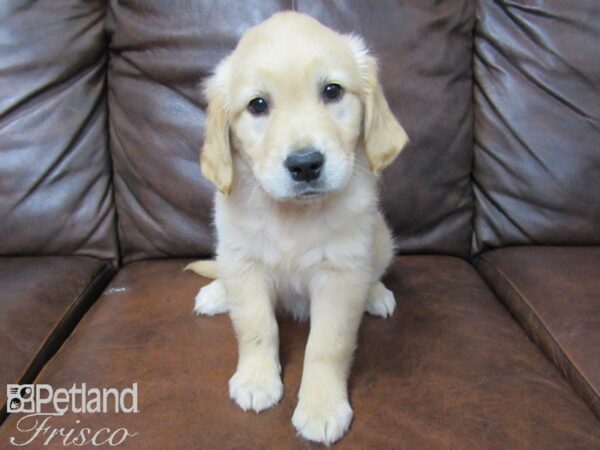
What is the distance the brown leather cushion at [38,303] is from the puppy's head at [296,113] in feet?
1.71

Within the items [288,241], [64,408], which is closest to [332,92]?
[288,241]

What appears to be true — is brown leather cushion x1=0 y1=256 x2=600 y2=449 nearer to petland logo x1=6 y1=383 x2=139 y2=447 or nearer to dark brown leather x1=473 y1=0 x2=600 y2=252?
petland logo x1=6 y1=383 x2=139 y2=447

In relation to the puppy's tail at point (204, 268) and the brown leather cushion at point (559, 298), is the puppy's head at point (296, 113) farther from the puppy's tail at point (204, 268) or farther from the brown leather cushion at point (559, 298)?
the brown leather cushion at point (559, 298)

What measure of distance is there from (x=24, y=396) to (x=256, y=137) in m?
0.68

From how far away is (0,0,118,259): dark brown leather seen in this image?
1581 mm

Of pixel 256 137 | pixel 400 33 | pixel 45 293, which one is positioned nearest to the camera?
pixel 256 137

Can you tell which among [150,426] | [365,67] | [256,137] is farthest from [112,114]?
[150,426]

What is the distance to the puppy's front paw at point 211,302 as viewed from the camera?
133cm

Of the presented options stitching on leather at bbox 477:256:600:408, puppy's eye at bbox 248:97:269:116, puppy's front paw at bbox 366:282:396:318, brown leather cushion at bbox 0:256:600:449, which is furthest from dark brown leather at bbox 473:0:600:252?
puppy's eye at bbox 248:97:269:116

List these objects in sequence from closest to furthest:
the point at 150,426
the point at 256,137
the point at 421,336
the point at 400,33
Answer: the point at 150,426 → the point at 256,137 → the point at 421,336 → the point at 400,33

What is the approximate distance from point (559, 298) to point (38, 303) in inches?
48.5

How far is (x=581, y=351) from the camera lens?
1115mm

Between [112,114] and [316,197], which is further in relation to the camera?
[112,114]

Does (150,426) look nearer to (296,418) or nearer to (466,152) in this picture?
(296,418)
